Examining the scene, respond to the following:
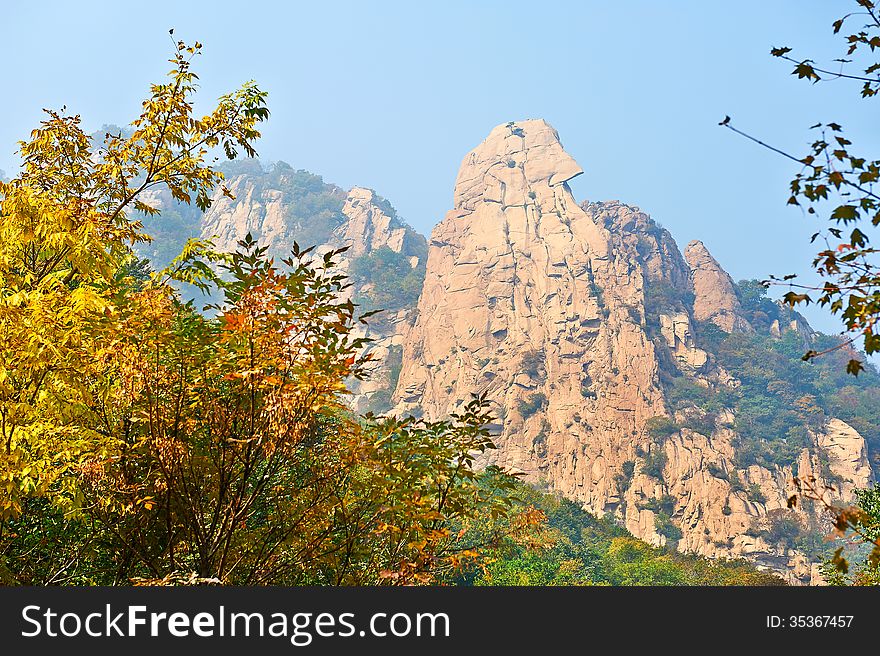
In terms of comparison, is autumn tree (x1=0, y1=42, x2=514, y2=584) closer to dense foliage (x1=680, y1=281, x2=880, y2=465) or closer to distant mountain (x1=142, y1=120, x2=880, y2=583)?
distant mountain (x1=142, y1=120, x2=880, y2=583)

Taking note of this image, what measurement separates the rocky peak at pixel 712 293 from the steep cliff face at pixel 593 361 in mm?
171

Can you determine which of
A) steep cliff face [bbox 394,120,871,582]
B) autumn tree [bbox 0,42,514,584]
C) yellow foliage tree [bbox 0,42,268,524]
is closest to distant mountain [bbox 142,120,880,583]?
steep cliff face [bbox 394,120,871,582]

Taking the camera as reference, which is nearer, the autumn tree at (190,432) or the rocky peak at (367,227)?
the autumn tree at (190,432)

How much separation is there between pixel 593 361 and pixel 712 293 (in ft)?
81.2

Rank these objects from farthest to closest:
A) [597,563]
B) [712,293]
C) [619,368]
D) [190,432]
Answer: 1. [712,293]
2. [619,368]
3. [597,563]
4. [190,432]

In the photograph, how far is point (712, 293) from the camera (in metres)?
82.5

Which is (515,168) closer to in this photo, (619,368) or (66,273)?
(619,368)

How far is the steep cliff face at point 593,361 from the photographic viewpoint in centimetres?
5622

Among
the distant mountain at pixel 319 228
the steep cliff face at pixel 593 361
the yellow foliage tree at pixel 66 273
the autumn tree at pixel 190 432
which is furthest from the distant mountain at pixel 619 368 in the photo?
the autumn tree at pixel 190 432

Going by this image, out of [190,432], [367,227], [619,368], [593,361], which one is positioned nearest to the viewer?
[190,432]

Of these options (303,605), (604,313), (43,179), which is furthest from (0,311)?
(604,313)

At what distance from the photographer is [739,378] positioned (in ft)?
250

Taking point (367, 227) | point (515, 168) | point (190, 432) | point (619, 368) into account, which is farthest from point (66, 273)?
point (367, 227)

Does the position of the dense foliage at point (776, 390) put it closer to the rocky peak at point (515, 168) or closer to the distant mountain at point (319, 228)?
the rocky peak at point (515, 168)
